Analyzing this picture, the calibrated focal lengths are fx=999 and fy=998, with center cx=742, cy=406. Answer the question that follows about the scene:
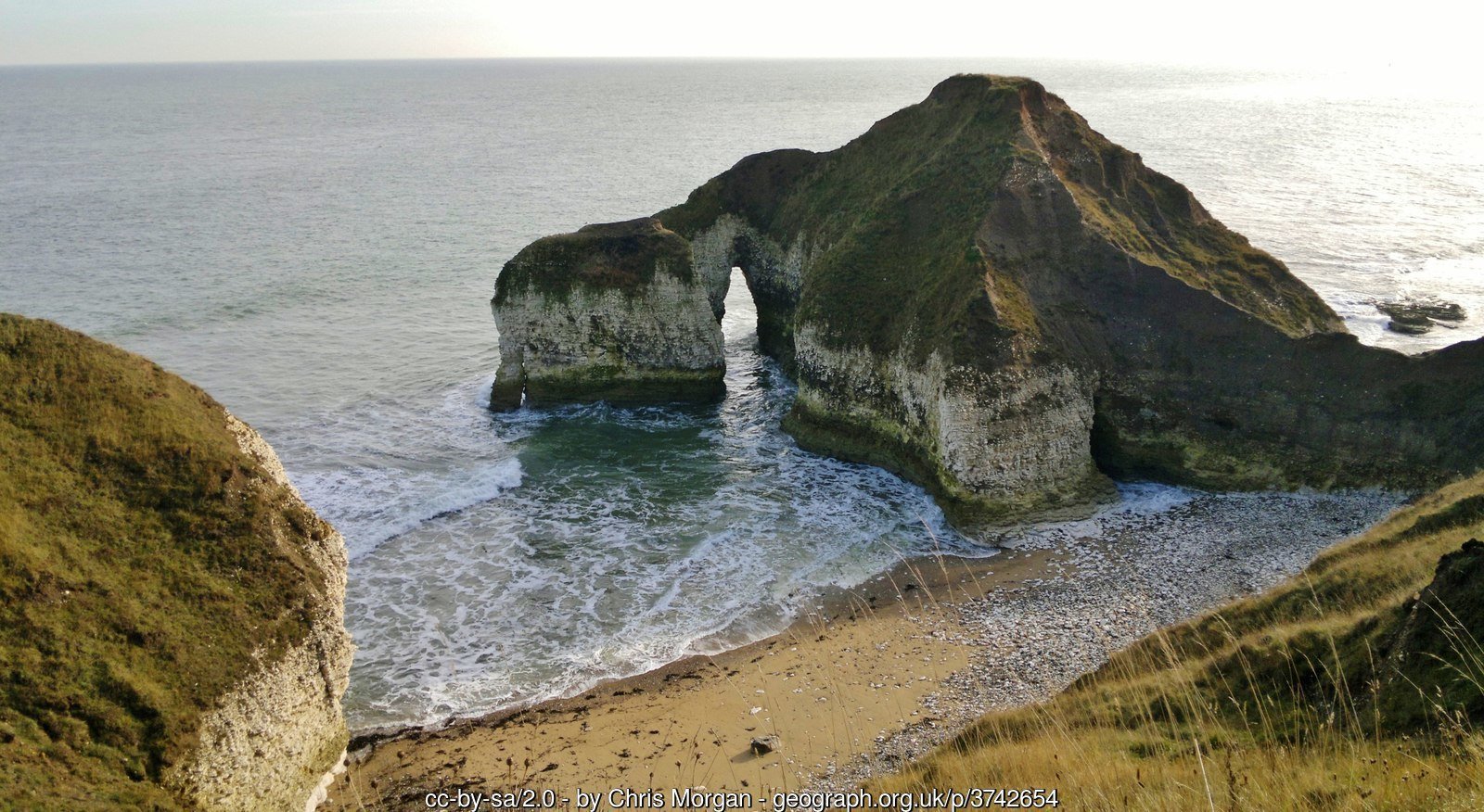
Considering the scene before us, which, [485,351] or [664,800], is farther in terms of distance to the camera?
[485,351]

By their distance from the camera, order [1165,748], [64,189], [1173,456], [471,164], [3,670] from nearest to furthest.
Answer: [1165,748] < [3,670] < [1173,456] < [64,189] < [471,164]

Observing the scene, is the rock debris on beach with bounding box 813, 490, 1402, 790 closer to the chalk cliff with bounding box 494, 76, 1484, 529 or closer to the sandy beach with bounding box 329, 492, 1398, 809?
the sandy beach with bounding box 329, 492, 1398, 809

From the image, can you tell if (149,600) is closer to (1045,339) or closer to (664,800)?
(664,800)

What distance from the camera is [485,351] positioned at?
139 feet

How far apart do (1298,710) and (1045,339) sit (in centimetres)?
1662

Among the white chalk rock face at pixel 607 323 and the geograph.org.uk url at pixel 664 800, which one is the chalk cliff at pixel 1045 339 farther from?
the geograph.org.uk url at pixel 664 800

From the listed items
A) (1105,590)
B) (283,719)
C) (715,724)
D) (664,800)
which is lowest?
(715,724)

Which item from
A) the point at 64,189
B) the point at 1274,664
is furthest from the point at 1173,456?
the point at 64,189

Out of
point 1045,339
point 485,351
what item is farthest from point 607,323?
point 1045,339

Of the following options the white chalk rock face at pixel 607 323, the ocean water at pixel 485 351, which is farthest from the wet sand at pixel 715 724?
the white chalk rock face at pixel 607 323

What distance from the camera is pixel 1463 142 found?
338 ft

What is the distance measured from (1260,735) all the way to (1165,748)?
1117 mm

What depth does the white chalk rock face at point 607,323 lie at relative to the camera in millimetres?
33844

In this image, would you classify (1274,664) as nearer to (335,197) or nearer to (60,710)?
(60,710)
